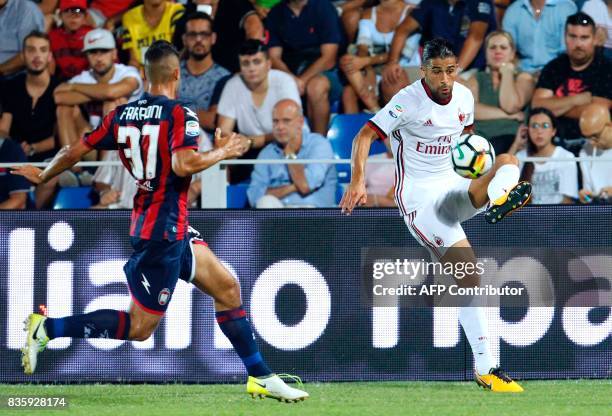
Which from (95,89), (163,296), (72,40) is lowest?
(163,296)

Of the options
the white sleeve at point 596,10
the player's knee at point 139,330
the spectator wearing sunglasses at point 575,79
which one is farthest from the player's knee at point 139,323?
the white sleeve at point 596,10

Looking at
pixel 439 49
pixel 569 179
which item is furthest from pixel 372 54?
pixel 439 49

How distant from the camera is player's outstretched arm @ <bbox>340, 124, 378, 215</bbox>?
701cm

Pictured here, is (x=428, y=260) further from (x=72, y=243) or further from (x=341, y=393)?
(x=72, y=243)

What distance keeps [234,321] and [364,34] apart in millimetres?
5582

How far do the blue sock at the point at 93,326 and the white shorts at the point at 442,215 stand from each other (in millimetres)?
2124

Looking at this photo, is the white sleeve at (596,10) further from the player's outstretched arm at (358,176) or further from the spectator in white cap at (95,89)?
the player's outstretched arm at (358,176)

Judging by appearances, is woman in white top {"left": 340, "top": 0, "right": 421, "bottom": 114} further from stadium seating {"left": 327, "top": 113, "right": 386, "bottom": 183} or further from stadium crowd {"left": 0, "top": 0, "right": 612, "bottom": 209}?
stadium seating {"left": 327, "top": 113, "right": 386, "bottom": 183}

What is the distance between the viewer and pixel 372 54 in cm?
1191

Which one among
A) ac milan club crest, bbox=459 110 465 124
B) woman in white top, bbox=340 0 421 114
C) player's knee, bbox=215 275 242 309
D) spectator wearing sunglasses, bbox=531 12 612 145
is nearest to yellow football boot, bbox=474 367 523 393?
ac milan club crest, bbox=459 110 465 124

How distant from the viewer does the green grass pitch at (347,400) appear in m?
6.59

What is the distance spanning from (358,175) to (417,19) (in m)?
4.87

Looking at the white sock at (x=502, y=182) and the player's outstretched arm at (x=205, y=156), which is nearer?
the player's outstretched arm at (x=205, y=156)

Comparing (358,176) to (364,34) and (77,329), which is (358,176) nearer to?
(77,329)
